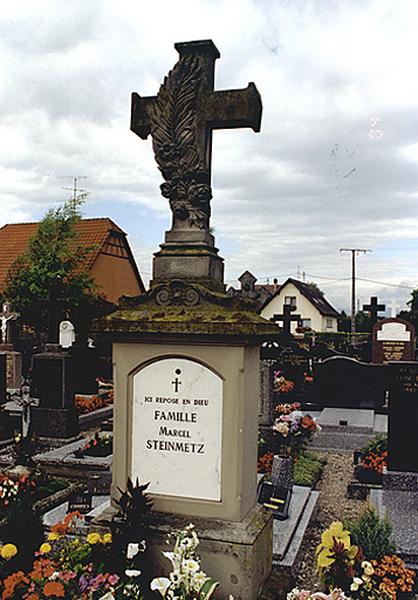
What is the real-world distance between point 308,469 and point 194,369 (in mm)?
4625

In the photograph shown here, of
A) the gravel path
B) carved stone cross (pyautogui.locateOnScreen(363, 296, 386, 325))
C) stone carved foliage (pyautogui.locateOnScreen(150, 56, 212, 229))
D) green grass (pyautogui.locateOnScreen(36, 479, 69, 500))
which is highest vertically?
stone carved foliage (pyautogui.locateOnScreen(150, 56, 212, 229))

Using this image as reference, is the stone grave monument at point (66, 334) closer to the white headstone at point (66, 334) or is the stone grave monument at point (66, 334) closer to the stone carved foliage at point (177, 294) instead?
the white headstone at point (66, 334)

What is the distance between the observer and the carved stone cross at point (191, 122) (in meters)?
4.63

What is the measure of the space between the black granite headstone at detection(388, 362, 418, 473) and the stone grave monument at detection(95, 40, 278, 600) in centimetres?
329

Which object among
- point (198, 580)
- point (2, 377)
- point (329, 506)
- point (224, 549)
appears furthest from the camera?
point (2, 377)

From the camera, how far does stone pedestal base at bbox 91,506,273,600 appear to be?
13.5 ft

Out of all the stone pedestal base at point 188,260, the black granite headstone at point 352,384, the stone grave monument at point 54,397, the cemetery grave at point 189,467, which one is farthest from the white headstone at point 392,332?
the stone pedestal base at point 188,260

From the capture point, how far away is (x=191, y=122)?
462 cm

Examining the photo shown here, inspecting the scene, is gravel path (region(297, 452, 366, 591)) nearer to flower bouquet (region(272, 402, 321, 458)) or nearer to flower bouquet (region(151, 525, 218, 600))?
flower bouquet (region(272, 402, 321, 458))

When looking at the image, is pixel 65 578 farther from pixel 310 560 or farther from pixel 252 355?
pixel 310 560

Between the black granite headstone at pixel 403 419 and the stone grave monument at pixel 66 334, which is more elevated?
the stone grave monument at pixel 66 334

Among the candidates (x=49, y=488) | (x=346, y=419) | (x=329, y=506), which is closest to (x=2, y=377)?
(x=49, y=488)

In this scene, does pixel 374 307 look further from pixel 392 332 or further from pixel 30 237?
pixel 30 237

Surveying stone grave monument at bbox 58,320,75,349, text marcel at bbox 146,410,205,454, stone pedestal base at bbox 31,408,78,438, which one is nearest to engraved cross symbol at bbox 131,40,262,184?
text marcel at bbox 146,410,205,454
